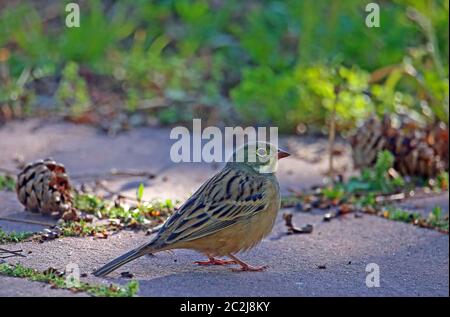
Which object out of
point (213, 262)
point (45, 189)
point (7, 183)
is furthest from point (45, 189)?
point (213, 262)

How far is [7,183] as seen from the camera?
6.80 meters

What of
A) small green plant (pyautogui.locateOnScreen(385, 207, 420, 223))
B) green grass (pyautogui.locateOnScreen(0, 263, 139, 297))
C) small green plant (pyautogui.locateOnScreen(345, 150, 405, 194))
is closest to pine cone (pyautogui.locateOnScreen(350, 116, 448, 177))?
small green plant (pyautogui.locateOnScreen(345, 150, 405, 194))

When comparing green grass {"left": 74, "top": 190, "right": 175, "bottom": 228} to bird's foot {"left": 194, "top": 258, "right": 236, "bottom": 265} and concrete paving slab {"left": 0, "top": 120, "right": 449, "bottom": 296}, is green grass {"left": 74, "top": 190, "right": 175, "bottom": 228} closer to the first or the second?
concrete paving slab {"left": 0, "top": 120, "right": 449, "bottom": 296}

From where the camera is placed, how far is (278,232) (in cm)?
614

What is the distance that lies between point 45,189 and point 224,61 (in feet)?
16.0

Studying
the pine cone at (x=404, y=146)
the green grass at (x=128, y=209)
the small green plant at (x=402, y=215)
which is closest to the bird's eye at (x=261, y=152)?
the green grass at (x=128, y=209)

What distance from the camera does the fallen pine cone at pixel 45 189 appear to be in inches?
236

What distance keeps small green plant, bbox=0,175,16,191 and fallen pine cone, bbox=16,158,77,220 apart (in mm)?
649

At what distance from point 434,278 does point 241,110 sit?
404 cm

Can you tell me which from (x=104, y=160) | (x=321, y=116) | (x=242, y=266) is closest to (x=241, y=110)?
(x=321, y=116)

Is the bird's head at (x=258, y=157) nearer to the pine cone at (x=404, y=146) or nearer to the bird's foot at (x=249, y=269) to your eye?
the bird's foot at (x=249, y=269)

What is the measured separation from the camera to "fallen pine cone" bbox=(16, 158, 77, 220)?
6.00 meters

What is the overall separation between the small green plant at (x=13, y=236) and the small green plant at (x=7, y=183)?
126 centimetres

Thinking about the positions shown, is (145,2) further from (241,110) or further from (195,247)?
(195,247)
